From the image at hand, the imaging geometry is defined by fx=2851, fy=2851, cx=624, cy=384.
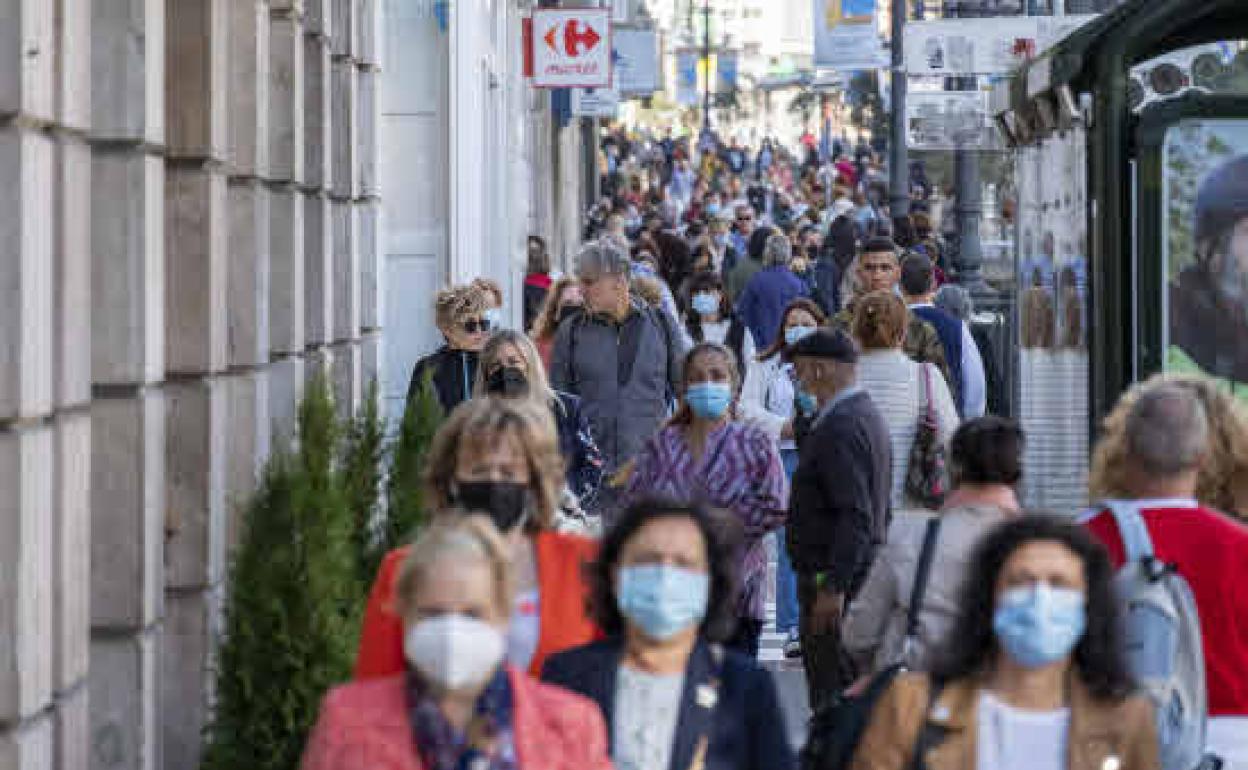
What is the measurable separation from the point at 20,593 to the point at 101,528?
4.77 ft

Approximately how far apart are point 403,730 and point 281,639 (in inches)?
102

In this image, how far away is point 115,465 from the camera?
7.90 m

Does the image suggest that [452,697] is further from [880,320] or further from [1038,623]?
[880,320]

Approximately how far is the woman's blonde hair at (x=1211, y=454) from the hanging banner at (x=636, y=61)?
34.5 metres

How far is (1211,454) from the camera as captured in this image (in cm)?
641

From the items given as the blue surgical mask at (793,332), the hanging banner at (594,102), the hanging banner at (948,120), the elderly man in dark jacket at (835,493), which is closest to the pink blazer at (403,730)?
the elderly man in dark jacket at (835,493)

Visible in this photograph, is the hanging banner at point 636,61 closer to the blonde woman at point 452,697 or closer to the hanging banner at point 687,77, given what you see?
the hanging banner at point 687,77

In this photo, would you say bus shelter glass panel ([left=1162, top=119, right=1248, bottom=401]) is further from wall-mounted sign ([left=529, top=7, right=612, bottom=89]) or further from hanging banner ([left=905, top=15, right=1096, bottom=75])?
wall-mounted sign ([left=529, top=7, right=612, bottom=89])

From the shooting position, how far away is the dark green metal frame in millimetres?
9211

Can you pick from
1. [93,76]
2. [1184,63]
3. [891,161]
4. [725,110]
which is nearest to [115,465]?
A: [93,76]

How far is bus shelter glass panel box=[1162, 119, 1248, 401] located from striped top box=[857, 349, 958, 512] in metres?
1.37

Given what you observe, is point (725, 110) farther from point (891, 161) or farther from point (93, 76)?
point (93, 76)

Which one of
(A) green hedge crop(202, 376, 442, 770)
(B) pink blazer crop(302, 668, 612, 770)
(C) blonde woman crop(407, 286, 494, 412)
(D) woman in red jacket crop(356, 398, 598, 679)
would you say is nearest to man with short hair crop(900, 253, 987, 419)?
(C) blonde woman crop(407, 286, 494, 412)

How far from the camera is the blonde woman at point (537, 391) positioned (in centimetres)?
971
